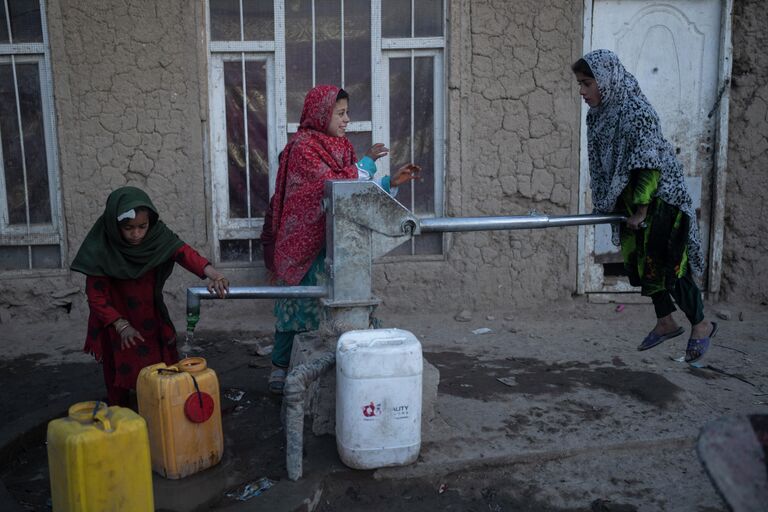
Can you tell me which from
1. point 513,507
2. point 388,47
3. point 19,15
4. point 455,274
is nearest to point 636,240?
point 513,507

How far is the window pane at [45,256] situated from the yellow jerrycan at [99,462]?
3.14 meters

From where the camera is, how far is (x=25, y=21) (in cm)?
488

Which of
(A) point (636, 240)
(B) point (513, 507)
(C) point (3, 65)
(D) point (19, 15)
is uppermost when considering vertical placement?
(D) point (19, 15)

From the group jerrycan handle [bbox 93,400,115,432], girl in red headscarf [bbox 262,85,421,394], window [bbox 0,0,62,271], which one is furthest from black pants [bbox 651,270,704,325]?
window [bbox 0,0,62,271]

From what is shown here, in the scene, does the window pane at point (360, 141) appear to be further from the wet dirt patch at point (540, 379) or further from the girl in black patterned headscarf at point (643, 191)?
the girl in black patterned headscarf at point (643, 191)

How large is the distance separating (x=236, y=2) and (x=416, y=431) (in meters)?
3.56

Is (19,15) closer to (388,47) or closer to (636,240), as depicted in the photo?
(388,47)

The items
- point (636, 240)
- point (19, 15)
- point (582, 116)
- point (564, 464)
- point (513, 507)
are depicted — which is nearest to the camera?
point (513, 507)

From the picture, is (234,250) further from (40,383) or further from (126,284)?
(126,284)

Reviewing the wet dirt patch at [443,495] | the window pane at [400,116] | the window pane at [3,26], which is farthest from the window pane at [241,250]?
the wet dirt patch at [443,495]

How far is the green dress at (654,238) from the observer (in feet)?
10.4

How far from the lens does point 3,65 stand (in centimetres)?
496

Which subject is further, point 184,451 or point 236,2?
point 236,2

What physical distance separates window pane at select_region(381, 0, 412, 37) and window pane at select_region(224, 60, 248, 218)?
43.6 inches
